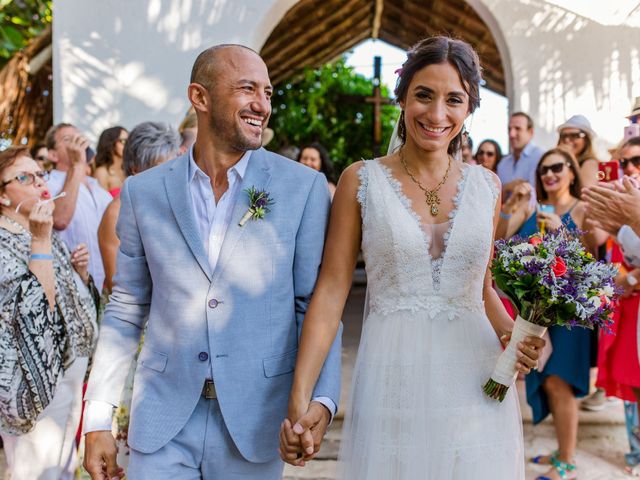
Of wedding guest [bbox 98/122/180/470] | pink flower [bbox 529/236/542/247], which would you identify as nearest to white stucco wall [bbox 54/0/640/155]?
wedding guest [bbox 98/122/180/470]

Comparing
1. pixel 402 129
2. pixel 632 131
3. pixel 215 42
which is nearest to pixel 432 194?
pixel 402 129

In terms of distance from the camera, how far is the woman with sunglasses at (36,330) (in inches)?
141

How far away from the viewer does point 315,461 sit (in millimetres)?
5406

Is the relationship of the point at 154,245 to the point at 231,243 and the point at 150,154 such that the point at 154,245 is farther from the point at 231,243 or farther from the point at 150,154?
the point at 150,154

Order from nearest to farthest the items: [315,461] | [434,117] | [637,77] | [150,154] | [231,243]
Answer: [231,243] → [434,117] → [150,154] → [315,461] → [637,77]

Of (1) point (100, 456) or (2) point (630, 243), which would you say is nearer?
(1) point (100, 456)

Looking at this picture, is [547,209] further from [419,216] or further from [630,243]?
[419,216]

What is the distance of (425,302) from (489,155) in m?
5.60

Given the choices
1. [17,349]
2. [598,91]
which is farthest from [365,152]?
[17,349]

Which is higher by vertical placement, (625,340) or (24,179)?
(24,179)

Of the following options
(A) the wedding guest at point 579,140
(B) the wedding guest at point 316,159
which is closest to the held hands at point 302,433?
(A) the wedding guest at point 579,140

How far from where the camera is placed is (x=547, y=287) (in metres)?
2.38

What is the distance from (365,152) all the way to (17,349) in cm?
1580

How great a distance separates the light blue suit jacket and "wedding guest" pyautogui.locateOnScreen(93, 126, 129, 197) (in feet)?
11.1
